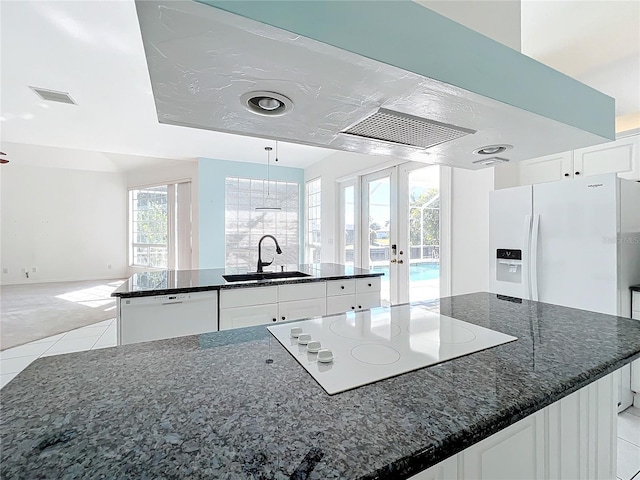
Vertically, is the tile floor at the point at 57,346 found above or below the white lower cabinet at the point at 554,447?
below

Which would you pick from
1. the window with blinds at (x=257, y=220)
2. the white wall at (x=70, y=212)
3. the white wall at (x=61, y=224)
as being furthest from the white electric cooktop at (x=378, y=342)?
the white wall at (x=61, y=224)

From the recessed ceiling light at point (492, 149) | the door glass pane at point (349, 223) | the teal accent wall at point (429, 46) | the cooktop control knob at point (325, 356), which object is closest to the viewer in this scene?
the teal accent wall at point (429, 46)

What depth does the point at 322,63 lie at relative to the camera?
27.0 inches

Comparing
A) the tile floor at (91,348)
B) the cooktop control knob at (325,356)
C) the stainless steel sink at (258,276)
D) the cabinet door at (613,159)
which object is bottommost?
the tile floor at (91,348)

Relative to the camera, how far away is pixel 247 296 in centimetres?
215

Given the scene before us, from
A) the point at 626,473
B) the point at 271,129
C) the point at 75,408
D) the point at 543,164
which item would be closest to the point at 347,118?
the point at 271,129

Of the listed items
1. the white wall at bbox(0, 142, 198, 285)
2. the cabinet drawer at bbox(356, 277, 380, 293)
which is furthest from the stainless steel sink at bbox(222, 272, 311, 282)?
the white wall at bbox(0, 142, 198, 285)

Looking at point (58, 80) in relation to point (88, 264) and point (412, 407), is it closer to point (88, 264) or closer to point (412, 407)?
point (412, 407)

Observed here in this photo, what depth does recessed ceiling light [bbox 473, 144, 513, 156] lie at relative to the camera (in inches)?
50.6

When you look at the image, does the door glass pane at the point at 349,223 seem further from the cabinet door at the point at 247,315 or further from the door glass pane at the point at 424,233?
the cabinet door at the point at 247,315

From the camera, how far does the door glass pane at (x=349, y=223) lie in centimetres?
488

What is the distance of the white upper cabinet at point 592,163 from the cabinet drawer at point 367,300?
6.01 feet

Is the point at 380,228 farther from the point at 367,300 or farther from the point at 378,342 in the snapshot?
the point at 378,342

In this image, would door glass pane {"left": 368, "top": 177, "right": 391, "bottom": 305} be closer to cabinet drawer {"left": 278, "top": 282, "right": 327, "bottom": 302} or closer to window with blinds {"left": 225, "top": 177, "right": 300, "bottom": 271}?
cabinet drawer {"left": 278, "top": 282, "right": 327, "bottom": 302}
